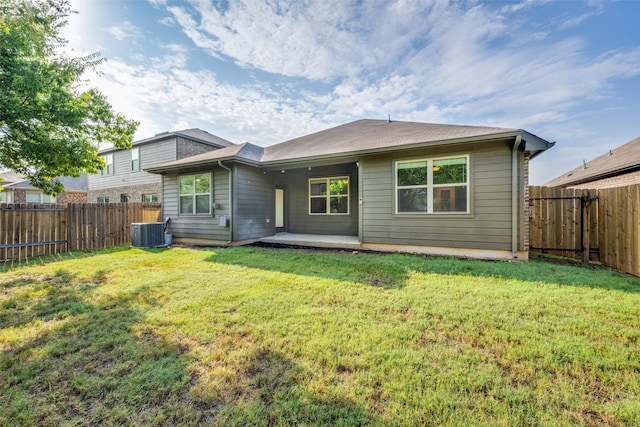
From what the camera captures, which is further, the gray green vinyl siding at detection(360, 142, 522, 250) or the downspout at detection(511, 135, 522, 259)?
the gray green vinyl siding at detection(360, 142, 522, 250)

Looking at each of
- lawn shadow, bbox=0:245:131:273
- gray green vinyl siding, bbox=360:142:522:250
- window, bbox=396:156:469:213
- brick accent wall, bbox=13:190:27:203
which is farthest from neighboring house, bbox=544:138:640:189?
brick accent wall, bbox=13:190:27:203

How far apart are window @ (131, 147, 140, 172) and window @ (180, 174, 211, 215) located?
9021 millimetres

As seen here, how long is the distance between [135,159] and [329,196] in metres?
13.5

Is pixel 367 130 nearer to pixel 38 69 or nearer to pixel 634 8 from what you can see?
pixel 634 8

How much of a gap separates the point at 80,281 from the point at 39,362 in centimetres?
293

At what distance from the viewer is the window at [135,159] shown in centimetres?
1524

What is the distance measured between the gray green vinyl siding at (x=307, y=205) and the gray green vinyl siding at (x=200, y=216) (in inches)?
86.2

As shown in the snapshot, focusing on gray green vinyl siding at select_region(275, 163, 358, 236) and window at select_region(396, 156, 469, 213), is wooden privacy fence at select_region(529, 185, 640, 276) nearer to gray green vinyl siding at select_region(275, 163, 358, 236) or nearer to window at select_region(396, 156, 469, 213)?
window at select_region(396, 156, 469, 213)

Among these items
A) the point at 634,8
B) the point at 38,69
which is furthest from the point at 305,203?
the point at 634,8

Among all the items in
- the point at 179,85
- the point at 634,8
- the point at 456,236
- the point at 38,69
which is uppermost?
the point at 634,8

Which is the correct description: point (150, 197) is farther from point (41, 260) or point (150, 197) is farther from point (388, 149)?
point (388, 149)

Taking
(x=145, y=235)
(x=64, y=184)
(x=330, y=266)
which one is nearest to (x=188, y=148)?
(x=145, y=235)

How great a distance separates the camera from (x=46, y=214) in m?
7.03

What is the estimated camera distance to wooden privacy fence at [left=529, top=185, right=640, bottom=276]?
4512 mm
